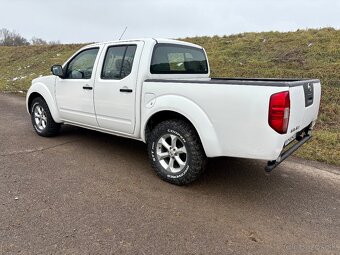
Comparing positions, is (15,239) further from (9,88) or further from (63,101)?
(9,88)

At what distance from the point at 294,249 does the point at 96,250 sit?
5.70 feet

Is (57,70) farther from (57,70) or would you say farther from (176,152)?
(176,152)

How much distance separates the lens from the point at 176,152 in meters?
3.73

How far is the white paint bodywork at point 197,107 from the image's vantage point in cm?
298

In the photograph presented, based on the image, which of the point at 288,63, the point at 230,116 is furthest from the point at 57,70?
the point at 288,63

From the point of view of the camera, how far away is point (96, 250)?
8.29 ft

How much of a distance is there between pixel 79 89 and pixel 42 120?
4.64 ft

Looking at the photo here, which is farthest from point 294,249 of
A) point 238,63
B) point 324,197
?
point 238,63

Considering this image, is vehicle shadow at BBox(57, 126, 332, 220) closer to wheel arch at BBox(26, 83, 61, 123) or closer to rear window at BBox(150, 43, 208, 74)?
wheel arch at BBox(26, 83, 61, 123)

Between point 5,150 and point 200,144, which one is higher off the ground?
point 200,144

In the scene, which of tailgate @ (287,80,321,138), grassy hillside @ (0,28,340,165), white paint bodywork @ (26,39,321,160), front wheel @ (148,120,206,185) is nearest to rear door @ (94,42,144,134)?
white paint bodywork @ (26,39,321,160)

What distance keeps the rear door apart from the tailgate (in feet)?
6.48

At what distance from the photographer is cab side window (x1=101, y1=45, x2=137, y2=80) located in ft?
13.5

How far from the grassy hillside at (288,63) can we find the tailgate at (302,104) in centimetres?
150
